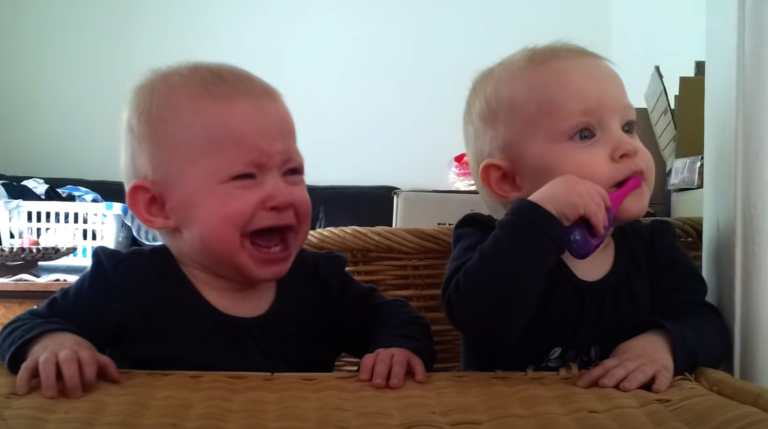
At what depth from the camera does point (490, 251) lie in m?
0.54

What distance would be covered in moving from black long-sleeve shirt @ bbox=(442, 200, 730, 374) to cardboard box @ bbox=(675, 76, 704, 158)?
13.1 inches

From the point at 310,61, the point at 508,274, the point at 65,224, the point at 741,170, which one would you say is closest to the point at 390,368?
the point at 508,274

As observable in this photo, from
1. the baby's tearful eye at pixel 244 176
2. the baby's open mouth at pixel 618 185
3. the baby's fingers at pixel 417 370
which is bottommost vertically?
the baby's fingers at pixel 417 370

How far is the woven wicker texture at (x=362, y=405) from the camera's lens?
1.25 ft

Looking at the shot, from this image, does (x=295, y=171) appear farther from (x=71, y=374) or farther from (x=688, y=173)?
(x=688, y=173)

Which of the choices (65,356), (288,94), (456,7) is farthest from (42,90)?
(65,356)

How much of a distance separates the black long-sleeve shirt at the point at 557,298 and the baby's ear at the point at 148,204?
29 cm

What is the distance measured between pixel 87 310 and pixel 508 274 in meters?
0.41

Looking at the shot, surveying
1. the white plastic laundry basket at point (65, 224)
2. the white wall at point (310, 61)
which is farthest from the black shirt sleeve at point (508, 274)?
the white wall at point (310, 61)

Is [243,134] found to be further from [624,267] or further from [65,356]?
[624,267]

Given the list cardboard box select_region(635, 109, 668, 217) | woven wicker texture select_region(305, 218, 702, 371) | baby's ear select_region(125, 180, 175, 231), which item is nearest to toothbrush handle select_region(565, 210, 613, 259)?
woven wicker texture select_region(305, 218, 702, 371)

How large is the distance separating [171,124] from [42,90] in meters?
2.28

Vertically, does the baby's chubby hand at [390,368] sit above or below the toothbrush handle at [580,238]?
below

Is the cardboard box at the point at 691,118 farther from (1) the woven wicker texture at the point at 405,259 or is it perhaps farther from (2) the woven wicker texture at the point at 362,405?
(2) the woven wicker texture at the point at 362,405
